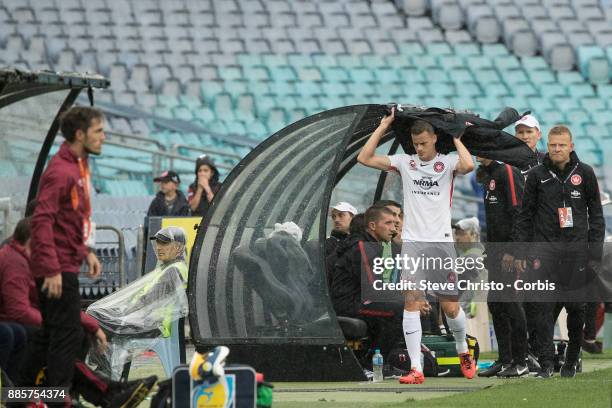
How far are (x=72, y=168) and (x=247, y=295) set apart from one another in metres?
3.84

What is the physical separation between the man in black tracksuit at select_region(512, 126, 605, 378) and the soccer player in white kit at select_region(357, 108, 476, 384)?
2.24 feet

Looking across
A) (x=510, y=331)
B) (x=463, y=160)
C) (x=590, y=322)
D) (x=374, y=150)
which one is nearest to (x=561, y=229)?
(x=463, y=160)

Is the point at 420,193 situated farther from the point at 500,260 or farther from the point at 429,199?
the point at 500,260

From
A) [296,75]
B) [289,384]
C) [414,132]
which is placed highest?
[296,75]

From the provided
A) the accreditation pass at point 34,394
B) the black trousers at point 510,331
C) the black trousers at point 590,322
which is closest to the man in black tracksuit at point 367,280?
the black trousers at point 510,331

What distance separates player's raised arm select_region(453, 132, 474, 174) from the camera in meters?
10.7

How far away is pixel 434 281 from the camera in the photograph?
1103cm

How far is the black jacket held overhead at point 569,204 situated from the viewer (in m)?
11.0

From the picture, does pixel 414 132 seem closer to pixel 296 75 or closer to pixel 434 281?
pixel 434 281

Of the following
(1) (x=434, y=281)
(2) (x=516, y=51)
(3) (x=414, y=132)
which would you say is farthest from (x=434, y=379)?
(2) (x=516, y=51)

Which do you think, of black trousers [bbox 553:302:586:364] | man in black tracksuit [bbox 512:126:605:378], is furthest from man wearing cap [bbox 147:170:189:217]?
black trousers [bbox 553:302:586:364]

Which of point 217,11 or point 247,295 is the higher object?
point 217,11

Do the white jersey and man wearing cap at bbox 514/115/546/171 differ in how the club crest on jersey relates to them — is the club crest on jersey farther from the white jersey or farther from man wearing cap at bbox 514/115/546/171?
man wearing cap at bbox 514/115/546/171

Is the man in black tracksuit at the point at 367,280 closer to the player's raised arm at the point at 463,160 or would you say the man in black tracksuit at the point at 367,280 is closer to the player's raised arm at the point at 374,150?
the player's raised arm at the point at 374,150
